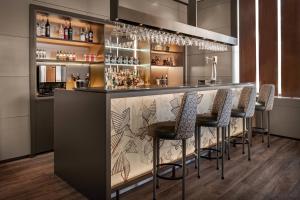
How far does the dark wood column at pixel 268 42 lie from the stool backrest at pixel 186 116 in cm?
393

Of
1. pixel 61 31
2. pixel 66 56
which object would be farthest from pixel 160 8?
pixel 66 56

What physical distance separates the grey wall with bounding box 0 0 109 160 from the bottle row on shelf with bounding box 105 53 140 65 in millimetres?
1613

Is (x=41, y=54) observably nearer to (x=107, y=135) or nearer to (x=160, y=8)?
(x=107, y=135)

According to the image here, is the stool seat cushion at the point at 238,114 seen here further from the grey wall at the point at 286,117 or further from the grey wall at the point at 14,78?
the grey wall at the point at 14,78

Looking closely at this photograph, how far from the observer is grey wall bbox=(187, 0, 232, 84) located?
6.68 m

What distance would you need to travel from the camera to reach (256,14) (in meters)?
6.16

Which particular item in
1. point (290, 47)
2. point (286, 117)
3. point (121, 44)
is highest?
point (121, 44)

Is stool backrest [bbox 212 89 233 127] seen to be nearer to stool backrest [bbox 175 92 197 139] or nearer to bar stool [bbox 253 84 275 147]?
stool backrest [bbox 175 92 197 139]

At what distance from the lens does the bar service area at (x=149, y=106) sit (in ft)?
9.57

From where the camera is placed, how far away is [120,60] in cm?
581

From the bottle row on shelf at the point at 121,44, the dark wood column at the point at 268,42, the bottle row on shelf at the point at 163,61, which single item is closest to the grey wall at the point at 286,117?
the dark wood column at the point at 268,42

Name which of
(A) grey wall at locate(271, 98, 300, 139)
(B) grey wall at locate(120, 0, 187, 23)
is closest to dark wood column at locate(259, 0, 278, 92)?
(A) grey wall at locate(271, 98, 300, 139)

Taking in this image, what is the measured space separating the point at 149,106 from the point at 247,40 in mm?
4161

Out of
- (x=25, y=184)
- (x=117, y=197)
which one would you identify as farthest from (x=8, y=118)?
(x=117, y=197)
